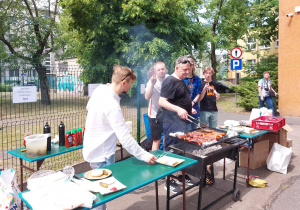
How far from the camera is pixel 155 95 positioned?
4785mm

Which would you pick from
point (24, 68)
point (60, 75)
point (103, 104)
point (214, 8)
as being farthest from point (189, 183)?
point (214, 8)

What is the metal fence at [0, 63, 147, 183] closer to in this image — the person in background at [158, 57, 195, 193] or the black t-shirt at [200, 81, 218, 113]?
the person in background at [158, 57, 195, 193]

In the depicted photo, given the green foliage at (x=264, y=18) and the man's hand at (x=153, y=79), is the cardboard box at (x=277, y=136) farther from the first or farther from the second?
the green foliage at (x=264, y=18)

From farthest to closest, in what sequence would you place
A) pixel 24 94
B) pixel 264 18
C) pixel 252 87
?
pixel 264 18 < pixel 252 87 < pixel 24 94

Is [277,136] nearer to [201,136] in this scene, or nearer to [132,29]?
[201,136]

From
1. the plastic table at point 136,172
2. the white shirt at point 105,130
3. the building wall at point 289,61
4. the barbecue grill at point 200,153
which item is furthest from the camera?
the building wall at point 289,61

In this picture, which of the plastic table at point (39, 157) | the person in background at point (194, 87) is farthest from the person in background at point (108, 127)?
the person in background at point (194, 87)

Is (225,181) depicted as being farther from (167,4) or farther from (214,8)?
(214,8)

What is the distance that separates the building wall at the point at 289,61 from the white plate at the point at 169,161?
10.3 metres

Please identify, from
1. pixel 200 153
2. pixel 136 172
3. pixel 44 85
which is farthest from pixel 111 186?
pixel 44 85

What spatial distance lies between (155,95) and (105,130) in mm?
2358

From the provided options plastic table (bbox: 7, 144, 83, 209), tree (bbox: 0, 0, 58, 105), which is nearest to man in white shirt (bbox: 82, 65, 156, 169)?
plastic table (bbox: 7, 144, 83, 209)

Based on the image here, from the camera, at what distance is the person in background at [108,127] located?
239cm

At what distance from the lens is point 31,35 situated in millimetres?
16328
